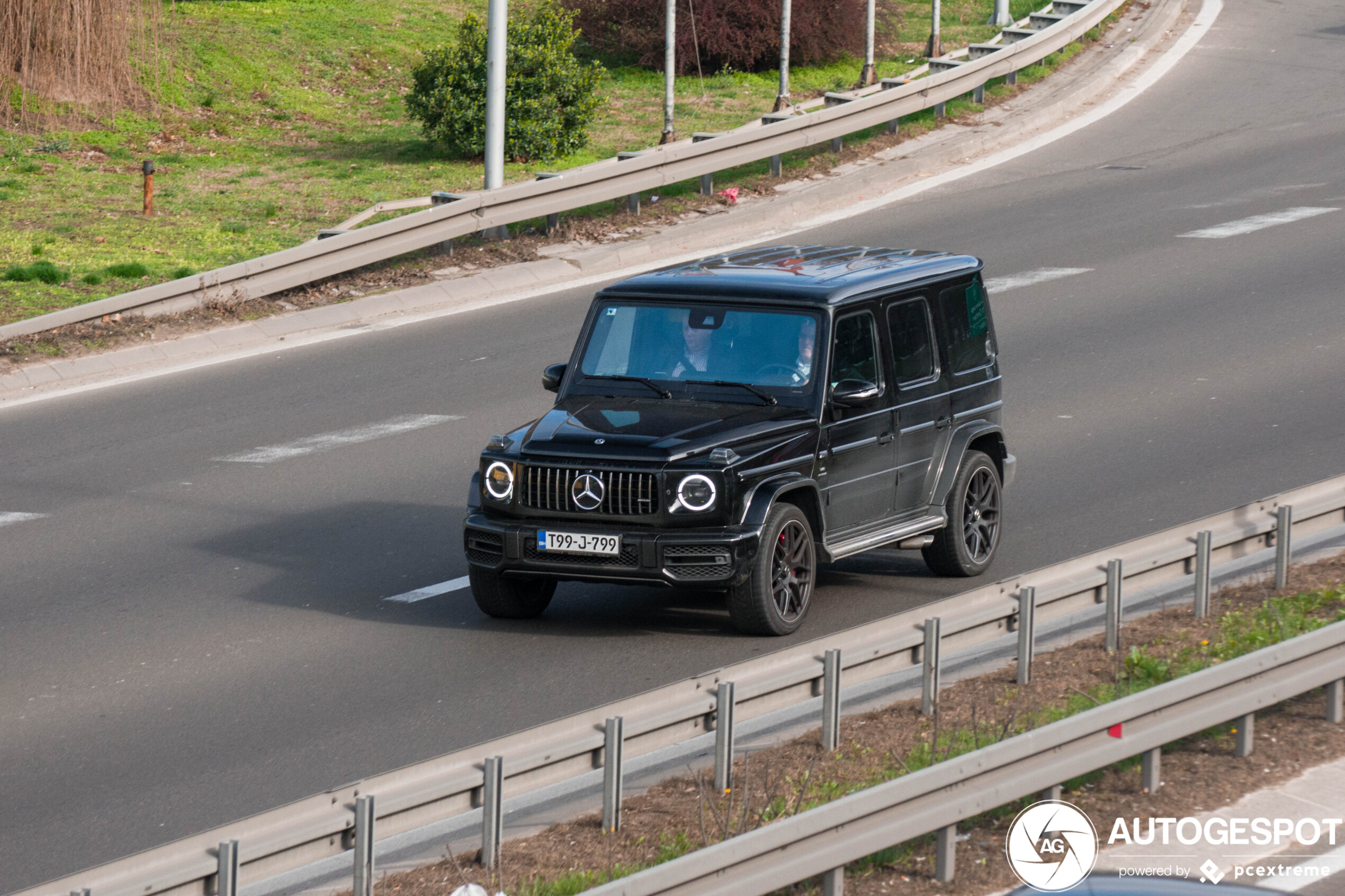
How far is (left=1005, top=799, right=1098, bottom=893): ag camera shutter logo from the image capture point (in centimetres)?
565

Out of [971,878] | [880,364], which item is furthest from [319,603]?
[971,878]

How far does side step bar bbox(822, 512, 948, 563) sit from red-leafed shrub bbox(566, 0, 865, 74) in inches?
819

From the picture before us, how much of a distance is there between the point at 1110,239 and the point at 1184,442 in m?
7.24

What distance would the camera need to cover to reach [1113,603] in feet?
26.8

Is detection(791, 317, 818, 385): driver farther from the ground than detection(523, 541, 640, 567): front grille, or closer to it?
farther from the ground

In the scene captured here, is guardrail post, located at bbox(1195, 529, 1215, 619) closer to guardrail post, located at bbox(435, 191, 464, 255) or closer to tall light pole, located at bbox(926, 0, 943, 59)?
guardrail post, located at bbox(435, 191, 464, 255)

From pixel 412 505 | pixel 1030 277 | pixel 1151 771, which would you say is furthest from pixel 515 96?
pixel 1151 771

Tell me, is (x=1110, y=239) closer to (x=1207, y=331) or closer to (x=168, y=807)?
(x=1207, y=331)

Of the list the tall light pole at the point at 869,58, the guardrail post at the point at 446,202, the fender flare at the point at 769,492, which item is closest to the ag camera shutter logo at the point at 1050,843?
the fender flare at the point at 769,492

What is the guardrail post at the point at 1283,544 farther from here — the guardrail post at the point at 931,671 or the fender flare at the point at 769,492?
the guardrail post at the point at 931,671

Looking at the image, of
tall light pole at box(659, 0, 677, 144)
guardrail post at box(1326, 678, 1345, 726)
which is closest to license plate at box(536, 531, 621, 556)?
guardrail post at box(1326, 678, 1345, 726)

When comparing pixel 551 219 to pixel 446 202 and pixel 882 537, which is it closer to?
pixel 446 202

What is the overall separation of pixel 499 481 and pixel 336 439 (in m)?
4.53

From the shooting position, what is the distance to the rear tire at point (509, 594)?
29.9 feet
